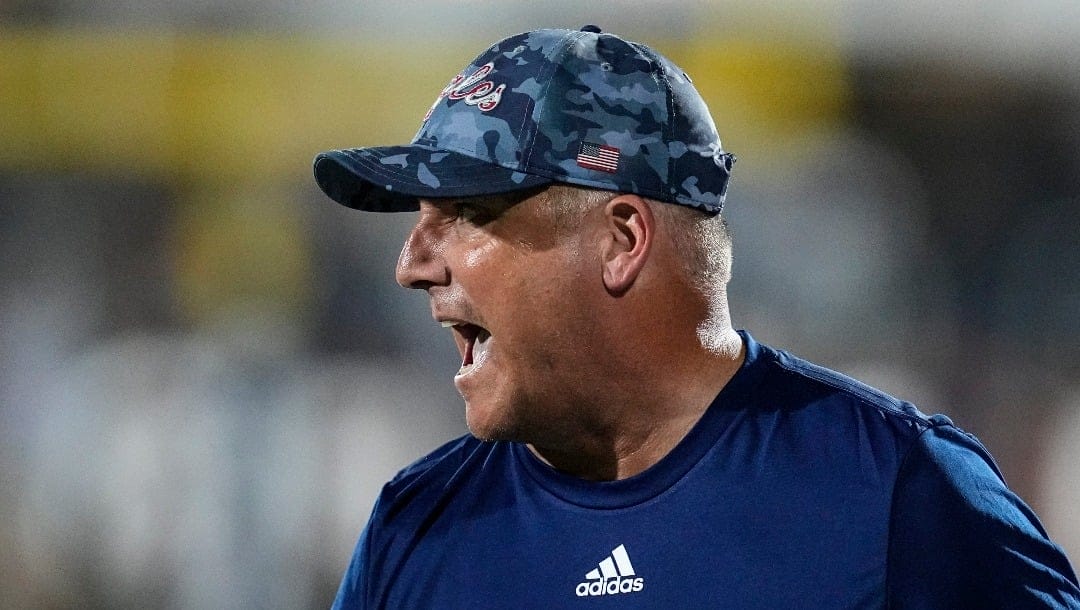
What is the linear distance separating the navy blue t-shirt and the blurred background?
1.69 m

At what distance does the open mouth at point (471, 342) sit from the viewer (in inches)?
50.7

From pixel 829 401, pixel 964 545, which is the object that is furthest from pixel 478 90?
pixel 964 545

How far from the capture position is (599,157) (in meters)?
1.24

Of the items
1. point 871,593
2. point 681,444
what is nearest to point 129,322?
point 681,444

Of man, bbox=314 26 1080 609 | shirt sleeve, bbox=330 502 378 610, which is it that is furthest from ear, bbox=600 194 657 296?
shirt sleeve, bbox=330 502 378 610

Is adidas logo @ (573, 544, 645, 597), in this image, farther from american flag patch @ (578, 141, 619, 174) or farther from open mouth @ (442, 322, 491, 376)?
american flag patch @ (578, 141, 619, 174)

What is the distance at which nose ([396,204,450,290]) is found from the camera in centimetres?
127

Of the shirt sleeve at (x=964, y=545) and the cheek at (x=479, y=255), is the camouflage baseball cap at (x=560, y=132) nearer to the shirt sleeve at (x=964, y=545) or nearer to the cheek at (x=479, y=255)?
the cheek at (x=479, y=255)

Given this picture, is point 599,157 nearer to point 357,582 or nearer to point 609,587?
point 609,587

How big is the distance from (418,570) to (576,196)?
45 cm

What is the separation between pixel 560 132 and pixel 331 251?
6.53 ft

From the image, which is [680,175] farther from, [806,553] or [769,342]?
[769,342]

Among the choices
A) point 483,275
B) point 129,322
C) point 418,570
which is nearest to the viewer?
point 483,275

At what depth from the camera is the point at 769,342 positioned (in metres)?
3.02
